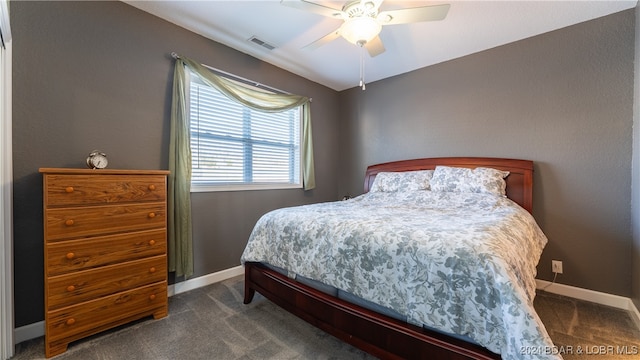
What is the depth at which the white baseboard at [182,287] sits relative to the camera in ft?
5.29

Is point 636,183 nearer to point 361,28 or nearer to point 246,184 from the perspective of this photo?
point 361,28

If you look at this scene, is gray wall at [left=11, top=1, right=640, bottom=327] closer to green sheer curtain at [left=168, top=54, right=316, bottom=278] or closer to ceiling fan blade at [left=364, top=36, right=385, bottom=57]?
green sheer curtain at [left=168, top=54, right=316, bottom=278]

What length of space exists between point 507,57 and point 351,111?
197 cm

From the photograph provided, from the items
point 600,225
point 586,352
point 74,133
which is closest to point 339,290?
point 586,352

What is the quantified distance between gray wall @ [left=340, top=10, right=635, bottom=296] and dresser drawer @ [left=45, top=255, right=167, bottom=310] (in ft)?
10.2

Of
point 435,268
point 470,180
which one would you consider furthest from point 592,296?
point 435,268

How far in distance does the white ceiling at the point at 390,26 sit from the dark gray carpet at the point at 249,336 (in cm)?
245

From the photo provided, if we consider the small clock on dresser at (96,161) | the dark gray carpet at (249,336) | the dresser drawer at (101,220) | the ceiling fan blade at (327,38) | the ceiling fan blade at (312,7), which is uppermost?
the ceiling fan blade at (312,7)

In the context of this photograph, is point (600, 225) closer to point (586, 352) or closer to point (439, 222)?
point (586, 352)

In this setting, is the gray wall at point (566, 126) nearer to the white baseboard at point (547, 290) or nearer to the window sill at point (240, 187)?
the white baseboard at point (547, 290)

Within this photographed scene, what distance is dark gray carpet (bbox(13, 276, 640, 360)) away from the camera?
1.52 meters

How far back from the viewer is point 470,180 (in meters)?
2.50

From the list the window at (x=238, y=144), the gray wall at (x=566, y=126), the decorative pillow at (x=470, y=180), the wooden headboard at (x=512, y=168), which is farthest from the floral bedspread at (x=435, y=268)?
the window at (x=238, y=144)

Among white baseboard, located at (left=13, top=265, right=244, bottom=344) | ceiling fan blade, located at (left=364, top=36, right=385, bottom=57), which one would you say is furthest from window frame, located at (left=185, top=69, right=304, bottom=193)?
ceiling fan blade, located at (left=364, top=36, right=385, bottom=57)
